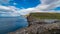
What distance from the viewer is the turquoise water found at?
109 inches

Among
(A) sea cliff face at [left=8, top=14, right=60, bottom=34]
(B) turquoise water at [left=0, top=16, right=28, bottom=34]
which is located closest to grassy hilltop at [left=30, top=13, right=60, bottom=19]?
(A) sea cliff face at [left=8, top=14, right=60, bottom=34]

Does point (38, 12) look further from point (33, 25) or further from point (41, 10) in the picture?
point (33, 25)

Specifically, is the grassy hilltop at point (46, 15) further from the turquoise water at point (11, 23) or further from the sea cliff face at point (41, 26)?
the turquoise water at point (11, 23)

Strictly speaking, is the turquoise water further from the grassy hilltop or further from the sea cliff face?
the grassy hilltop

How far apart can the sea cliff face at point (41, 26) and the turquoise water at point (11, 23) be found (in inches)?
3.4

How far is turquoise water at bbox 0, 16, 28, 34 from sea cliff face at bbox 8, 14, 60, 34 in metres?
0.09

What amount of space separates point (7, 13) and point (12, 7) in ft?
0.54

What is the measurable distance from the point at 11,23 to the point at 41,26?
24.6 inches

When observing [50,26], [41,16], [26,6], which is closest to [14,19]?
[26,6]

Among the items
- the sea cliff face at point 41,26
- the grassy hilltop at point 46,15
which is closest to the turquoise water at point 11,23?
the sea cliff face at point 41,26

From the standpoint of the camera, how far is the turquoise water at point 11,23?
9.11 ft

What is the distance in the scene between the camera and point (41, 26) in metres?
2.83

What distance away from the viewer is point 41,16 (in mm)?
2910

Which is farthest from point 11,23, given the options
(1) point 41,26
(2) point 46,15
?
(2) point 46,15
